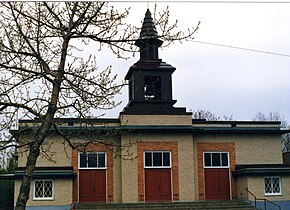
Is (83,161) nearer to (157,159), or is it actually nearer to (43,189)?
(43,189)

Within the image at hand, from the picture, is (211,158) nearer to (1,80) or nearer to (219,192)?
(219,192)

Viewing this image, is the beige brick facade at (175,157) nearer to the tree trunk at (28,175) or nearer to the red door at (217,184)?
the red door at (217,184)

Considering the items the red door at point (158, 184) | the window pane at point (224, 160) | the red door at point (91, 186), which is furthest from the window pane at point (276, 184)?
the red door at point (91, 186)

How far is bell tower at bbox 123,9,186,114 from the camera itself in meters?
27.7

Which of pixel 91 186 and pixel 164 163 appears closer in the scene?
pixel 91 186

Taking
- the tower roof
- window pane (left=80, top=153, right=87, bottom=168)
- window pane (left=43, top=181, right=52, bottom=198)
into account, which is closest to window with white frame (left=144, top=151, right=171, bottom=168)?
window pane (left=80, top=153, right=87, bottom=168)

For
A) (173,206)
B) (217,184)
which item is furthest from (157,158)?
(217,184)

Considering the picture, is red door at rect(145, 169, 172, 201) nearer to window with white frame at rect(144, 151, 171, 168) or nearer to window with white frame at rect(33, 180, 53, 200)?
window with white frame at rect(144, 151, 171, 168)

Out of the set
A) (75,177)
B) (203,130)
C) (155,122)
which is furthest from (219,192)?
(75,177)

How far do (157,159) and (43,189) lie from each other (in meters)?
6.38

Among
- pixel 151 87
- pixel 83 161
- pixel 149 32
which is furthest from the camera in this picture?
pixel 151 87

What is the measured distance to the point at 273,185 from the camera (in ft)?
88.7

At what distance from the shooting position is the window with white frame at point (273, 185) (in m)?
26.8

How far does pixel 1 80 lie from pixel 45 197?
1503cm
